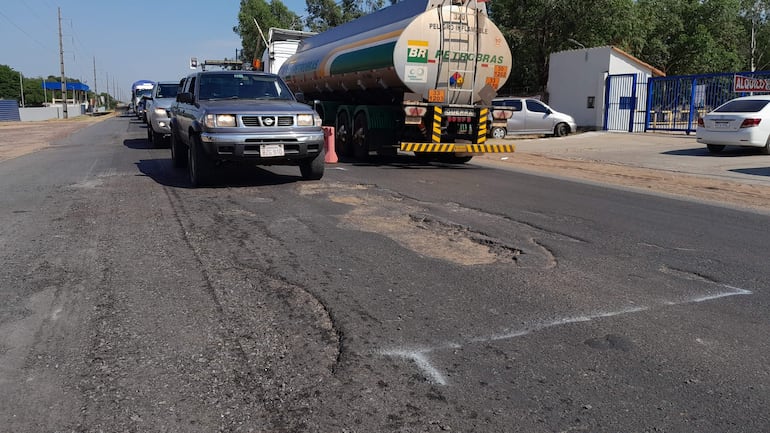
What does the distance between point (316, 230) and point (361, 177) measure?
4.62m

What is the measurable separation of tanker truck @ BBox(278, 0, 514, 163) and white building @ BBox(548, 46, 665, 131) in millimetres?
13098

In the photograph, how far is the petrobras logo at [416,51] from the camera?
12.2 meters

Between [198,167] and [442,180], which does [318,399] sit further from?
[442,180]

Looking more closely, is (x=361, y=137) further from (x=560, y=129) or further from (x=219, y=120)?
(x=560, y=129)

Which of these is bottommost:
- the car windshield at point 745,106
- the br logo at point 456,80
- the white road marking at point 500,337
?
the white road marking at point 500,337

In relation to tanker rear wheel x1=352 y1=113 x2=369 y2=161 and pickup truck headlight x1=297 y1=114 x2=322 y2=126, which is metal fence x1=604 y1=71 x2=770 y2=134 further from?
pickup truck headlight x1=297 y1=114 x2=322 y2=126

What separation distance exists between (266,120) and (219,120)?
0.68 m

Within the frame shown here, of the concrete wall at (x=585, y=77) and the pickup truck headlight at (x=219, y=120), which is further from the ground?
the concrete wall at (x=585, y=77)

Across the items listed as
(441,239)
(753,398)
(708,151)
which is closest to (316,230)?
(441,239)

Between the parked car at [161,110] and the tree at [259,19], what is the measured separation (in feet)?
158

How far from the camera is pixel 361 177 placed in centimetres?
1090

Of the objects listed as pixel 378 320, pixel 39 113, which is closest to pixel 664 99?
pixel 378 320

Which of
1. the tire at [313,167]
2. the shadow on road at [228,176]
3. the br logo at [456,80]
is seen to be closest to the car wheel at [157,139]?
the shadow on road at [228,176]

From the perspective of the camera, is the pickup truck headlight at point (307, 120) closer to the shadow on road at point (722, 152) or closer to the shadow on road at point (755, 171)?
the shadow on road at point (755, 171)
